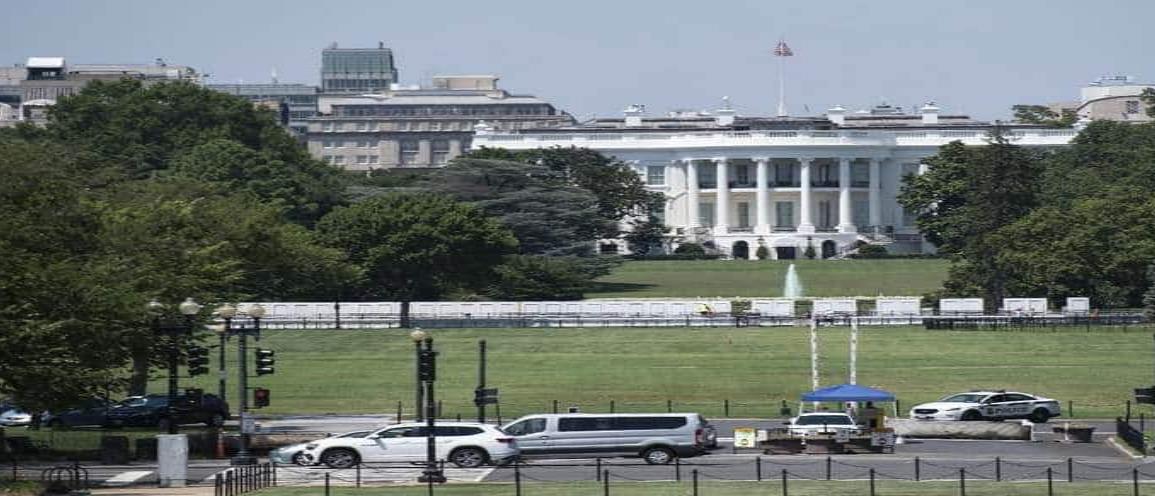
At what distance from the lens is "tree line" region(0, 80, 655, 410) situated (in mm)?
66062

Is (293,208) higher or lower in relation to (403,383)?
higher

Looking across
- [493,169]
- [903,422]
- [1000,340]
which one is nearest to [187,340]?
[903,422]

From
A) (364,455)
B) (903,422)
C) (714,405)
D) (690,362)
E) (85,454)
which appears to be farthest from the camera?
(690,362)

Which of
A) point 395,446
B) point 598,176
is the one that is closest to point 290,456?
point 395,446

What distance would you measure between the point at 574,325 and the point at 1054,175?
56492 mm

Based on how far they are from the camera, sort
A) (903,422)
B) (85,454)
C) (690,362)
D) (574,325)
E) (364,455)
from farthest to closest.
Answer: (574,325) < (690,362) < (903,422) < (85,454) < (364,455)

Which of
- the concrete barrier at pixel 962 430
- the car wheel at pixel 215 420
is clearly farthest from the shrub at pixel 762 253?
the concrete barrier at pixel 962 430

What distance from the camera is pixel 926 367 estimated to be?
93.7m

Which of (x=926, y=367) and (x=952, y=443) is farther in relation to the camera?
(x=926, y=367)

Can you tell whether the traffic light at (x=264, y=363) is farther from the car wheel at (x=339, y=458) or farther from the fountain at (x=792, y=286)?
the fountain at (x=792, y=286)

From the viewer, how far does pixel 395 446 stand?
62406 mm

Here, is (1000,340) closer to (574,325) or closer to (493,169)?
(574,325)

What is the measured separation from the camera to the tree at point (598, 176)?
175 m

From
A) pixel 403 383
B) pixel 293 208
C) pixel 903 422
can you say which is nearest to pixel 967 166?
pixel 293 208
